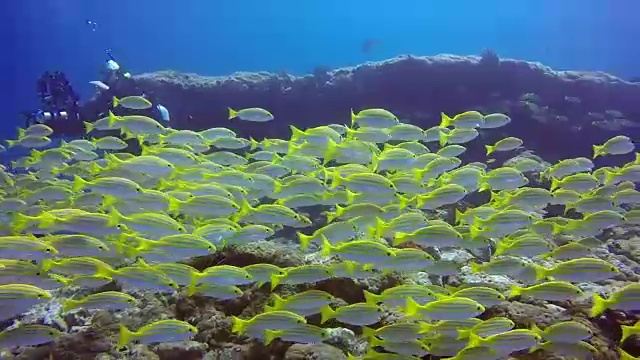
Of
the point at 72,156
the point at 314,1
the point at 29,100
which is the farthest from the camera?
the point at 314,1

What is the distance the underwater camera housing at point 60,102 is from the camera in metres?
14.8

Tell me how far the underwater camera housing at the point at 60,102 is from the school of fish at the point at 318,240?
754 cm

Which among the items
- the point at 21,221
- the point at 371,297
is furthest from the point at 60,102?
the point at 371,297

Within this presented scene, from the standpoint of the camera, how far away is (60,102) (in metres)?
15.4

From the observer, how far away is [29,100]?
224 feet

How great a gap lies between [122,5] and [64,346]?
5119 inches

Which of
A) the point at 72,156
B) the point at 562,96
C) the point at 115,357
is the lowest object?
the point at 115,357

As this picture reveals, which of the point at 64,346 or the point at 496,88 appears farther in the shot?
the point at 496,88

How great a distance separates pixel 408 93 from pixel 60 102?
1105 centimetres

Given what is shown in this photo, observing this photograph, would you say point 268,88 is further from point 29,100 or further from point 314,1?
point 314,1

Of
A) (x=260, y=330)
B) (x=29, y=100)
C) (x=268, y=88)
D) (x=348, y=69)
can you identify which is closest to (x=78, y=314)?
(x=260, y=330)

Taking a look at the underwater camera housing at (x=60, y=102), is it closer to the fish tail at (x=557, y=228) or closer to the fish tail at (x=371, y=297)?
the fish tail at (x=371, y=297)

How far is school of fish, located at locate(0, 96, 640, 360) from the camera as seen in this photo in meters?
4.58

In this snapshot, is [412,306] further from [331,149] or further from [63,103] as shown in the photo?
[63,103]
